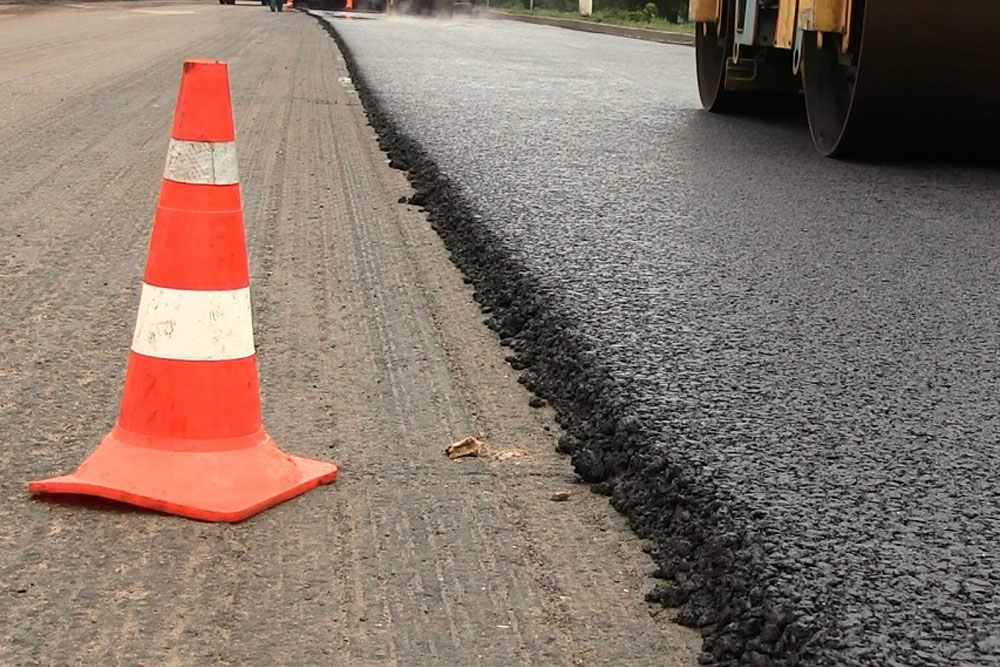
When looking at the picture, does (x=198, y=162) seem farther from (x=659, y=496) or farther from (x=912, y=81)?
(x=912, y=81)

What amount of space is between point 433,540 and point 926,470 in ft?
3.21

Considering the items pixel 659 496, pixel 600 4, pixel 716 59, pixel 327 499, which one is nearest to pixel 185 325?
pixel 327 499

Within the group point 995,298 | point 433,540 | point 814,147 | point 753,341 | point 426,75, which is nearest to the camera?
point 433,540

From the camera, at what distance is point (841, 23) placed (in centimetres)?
730

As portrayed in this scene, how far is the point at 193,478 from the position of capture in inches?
114

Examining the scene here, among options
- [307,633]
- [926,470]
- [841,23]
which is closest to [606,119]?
[841,23]

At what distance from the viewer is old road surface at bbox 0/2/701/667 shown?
2352mm

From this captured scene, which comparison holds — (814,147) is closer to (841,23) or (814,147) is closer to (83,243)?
(841,23)

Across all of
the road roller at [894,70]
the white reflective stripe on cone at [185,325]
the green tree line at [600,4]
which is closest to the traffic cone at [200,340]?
the white reflective stripe on cone at [185,325]

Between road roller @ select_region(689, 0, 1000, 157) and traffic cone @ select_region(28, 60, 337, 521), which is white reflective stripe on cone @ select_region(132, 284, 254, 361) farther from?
road roller @ select_region(689, 0, 1000, 157)

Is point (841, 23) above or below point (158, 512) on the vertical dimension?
above

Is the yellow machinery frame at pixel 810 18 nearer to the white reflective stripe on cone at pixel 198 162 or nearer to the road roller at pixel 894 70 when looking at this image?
the road roller at pixel 894 70

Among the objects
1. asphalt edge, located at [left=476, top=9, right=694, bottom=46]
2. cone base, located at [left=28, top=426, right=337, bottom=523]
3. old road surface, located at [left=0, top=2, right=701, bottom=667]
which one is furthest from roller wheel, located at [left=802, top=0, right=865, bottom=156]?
asphalt edge, located at [left=476, top=9, right=694, bottom=46]

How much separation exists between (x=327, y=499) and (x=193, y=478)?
0.87 feet
